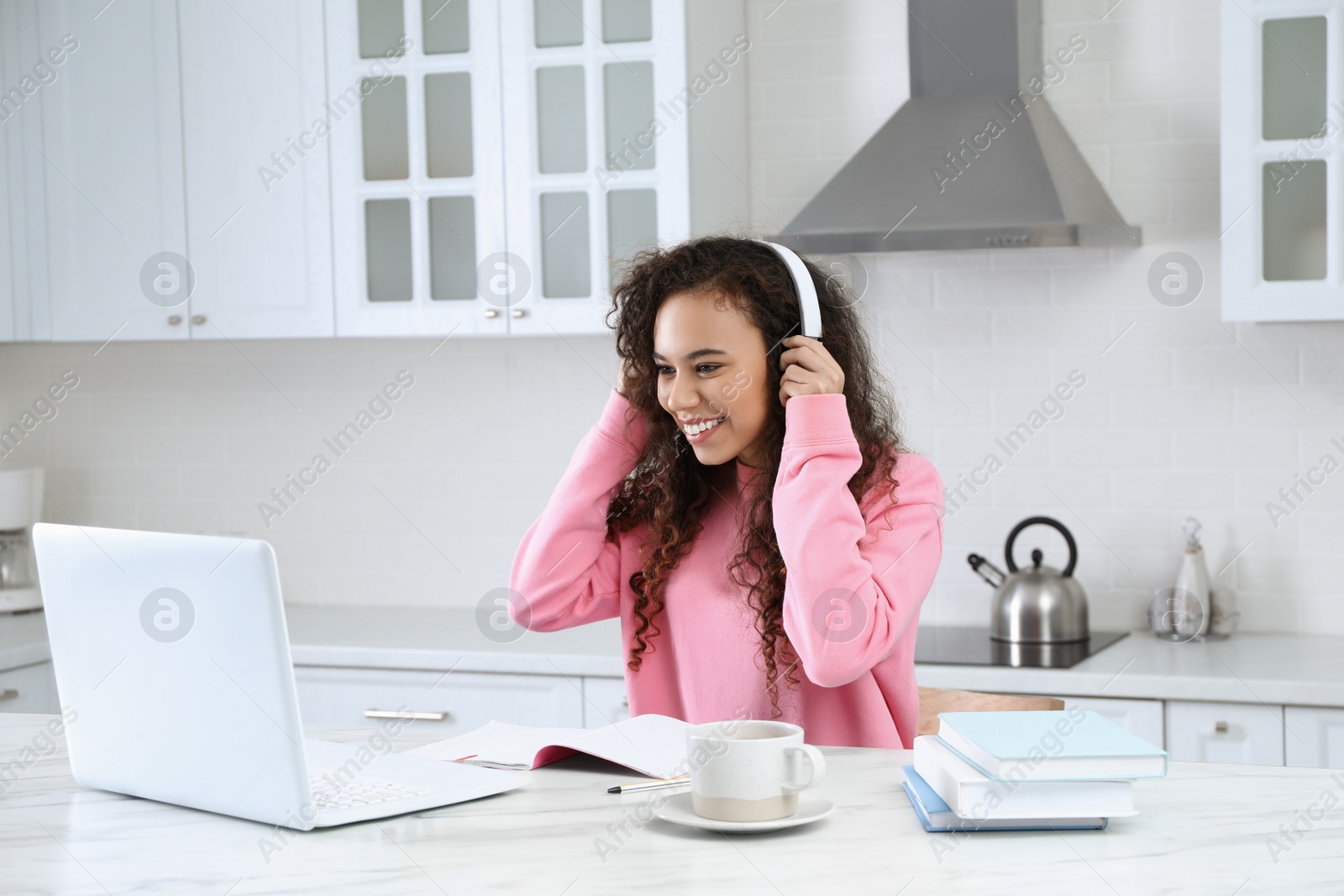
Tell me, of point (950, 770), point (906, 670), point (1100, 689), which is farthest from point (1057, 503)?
point (950, 770)

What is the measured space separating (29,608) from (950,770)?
2966 millimetres

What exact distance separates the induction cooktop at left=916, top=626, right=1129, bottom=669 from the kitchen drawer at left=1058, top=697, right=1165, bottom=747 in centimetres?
10

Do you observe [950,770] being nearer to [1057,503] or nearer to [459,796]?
[459,796]

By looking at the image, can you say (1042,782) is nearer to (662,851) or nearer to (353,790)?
(662,851)

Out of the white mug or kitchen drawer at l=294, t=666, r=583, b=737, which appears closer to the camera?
the white mug

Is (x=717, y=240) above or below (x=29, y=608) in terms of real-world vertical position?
above

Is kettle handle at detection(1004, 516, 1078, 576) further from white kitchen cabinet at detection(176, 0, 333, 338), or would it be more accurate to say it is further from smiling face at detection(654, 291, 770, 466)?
white kitchen cabinet at detection(176, 0, 333, 338)

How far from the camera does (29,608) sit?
341cm

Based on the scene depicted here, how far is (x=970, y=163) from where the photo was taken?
9.07ft

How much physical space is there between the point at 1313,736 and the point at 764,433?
4.40 feet

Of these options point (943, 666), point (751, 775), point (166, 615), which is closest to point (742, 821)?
point (751, 775)

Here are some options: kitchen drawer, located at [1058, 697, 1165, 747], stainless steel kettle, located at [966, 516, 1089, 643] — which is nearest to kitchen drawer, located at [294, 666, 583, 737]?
stainless steel kettle, located at [966, 516, 1089, 643]

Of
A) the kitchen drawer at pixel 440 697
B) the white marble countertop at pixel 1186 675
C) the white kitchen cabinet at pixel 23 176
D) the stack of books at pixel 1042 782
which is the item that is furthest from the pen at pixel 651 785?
the white kitchen cabinet at pixel 23 176

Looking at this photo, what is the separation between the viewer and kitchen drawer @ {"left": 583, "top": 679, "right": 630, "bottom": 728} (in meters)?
2.75
